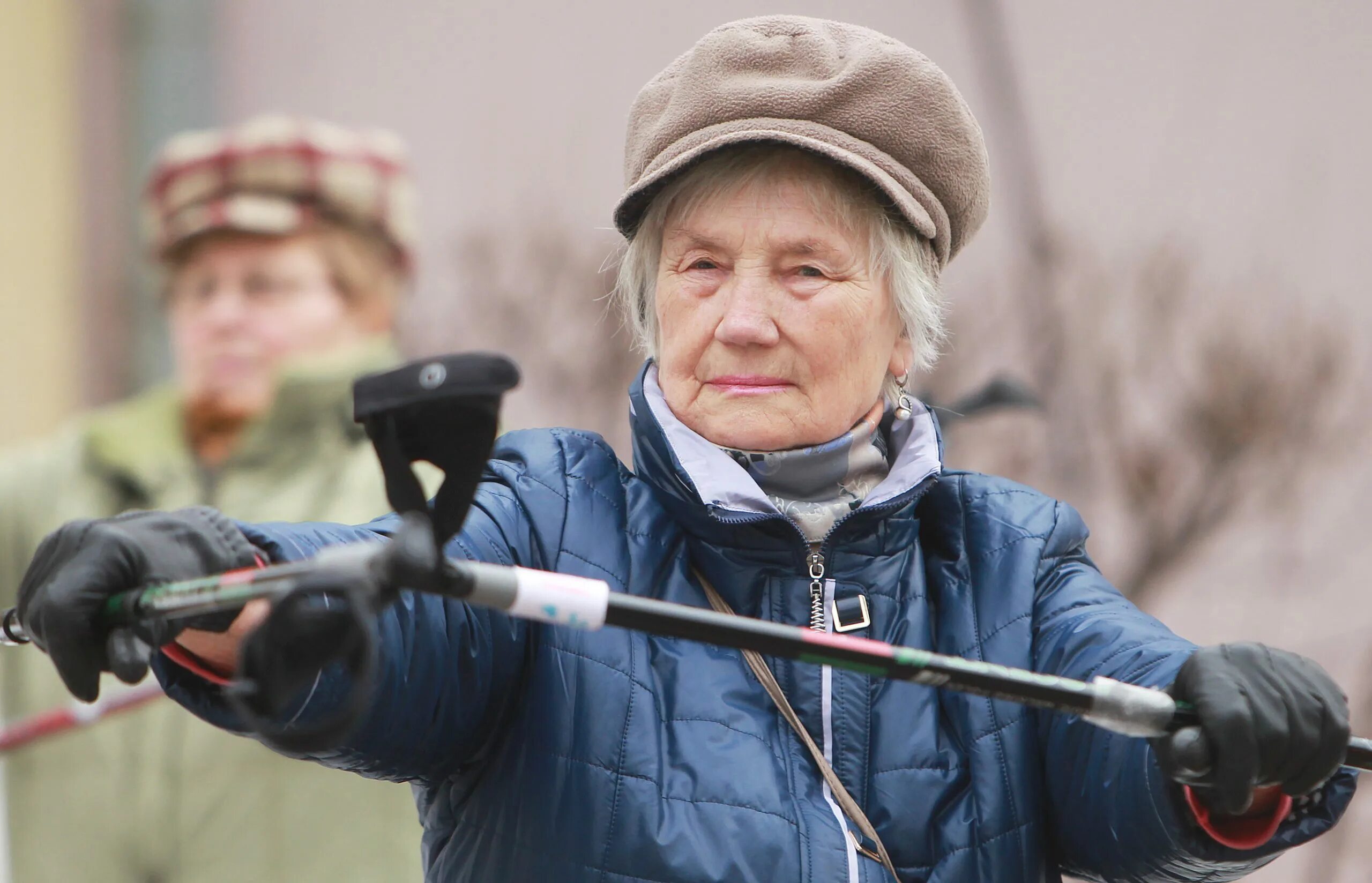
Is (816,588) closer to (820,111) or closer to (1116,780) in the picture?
(1116,780)

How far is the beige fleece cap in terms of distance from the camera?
6.75 ft

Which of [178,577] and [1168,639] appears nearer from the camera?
[178,577]

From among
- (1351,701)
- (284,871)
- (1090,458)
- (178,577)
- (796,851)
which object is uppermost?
(178,577)

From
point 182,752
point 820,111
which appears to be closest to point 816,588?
point 820,111

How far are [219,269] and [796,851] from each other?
7.77ft

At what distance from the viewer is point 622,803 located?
1.81 metres

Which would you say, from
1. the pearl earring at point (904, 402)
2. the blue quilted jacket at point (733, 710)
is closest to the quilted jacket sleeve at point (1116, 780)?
the blue quilted jacket at point (733, 710)

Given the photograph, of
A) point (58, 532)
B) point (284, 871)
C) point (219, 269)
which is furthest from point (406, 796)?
point (58, 532)

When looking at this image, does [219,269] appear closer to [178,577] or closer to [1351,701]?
[178,577]

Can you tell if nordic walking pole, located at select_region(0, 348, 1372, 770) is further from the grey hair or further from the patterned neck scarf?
the grey hair

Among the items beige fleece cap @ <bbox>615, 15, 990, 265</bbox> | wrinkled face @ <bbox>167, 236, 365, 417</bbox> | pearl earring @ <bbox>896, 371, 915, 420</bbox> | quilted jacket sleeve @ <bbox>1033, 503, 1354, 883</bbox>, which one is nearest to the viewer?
quilted jacket sleeve @ <bbox>1033, 503, 1354, 883</bbox>

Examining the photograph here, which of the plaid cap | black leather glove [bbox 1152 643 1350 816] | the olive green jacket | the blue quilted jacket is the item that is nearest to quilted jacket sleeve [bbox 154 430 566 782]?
the blue quilted jacket

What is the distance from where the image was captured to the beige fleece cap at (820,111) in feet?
6.75

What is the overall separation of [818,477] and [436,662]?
21.4 inches
